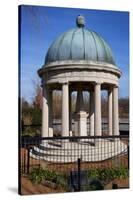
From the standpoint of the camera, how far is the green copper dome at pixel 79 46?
5824mm

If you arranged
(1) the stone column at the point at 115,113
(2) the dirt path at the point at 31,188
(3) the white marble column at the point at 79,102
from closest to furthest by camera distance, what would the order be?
(2) the dirt path at the point at 31,188, (3) the white marble column at the point at 79,102, (1) the stone column at the point at 115,113

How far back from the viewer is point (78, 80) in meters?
5.88

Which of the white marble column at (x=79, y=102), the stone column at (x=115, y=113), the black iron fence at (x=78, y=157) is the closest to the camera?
the black iron fence at (x=78, y=157)

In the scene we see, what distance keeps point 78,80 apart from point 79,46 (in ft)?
1.11

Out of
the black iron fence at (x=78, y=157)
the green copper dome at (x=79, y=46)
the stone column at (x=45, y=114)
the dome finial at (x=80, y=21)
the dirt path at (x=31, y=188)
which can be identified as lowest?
the dirt path at (x=31, y=188)

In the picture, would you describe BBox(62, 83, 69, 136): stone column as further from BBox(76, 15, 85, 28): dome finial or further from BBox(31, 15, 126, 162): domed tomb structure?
BBox(76, 15, 85, 28): dome finial

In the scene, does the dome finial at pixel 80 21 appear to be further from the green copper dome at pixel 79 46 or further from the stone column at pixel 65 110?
the stone column at pixel 65 110

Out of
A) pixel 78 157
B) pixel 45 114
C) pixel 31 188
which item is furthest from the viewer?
pixel 78 157

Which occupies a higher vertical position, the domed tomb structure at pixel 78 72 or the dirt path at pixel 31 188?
the domed tomb structure at pixel 78 72

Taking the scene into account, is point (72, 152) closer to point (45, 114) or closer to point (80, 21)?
point (45, 114)

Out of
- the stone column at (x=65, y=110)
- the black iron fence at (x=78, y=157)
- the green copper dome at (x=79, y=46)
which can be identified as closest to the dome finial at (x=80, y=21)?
the green copper dome at (x=79, y=46)

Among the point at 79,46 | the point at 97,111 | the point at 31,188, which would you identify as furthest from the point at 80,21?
the point at 31,188

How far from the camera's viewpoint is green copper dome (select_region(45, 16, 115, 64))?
5.82 m

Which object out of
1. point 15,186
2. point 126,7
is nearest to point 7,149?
point 15,186
